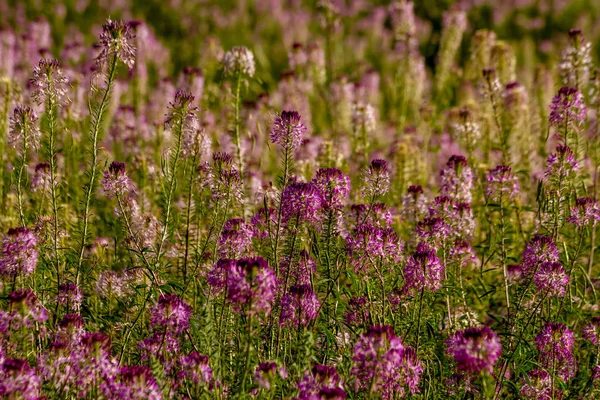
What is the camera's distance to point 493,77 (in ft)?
15.1

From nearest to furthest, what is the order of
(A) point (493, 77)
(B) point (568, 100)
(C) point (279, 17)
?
1. (B) point (568, 100)
2. (A) point (493, 77)
3. (C) point (279, 17)

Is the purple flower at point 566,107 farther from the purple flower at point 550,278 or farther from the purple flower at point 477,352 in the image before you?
the purple flower at point 477,352

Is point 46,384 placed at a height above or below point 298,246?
below

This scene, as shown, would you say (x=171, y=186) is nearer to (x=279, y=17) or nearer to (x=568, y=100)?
(x=568, y=100)

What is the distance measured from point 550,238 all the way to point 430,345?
27.9 inches

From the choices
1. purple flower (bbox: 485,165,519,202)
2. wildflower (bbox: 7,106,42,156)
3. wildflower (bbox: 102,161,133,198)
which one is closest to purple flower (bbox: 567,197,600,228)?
purple flower (bbox: 485,165,519,202)

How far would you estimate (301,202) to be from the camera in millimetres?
2668

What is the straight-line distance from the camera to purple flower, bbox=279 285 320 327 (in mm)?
2541

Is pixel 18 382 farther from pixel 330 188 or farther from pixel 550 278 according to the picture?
pixel 550 278

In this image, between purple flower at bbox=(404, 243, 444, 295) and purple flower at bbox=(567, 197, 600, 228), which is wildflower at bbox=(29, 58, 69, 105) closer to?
purple flower at bbox=(404, 243, 444, 295)

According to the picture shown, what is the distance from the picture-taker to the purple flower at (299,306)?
8.34ft

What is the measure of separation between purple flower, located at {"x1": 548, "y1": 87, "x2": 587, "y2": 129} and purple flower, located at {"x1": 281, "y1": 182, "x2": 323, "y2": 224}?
5.38ft

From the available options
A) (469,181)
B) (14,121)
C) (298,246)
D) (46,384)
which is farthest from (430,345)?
(14,121)

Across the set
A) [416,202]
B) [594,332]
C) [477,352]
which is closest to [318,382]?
[477,352]
